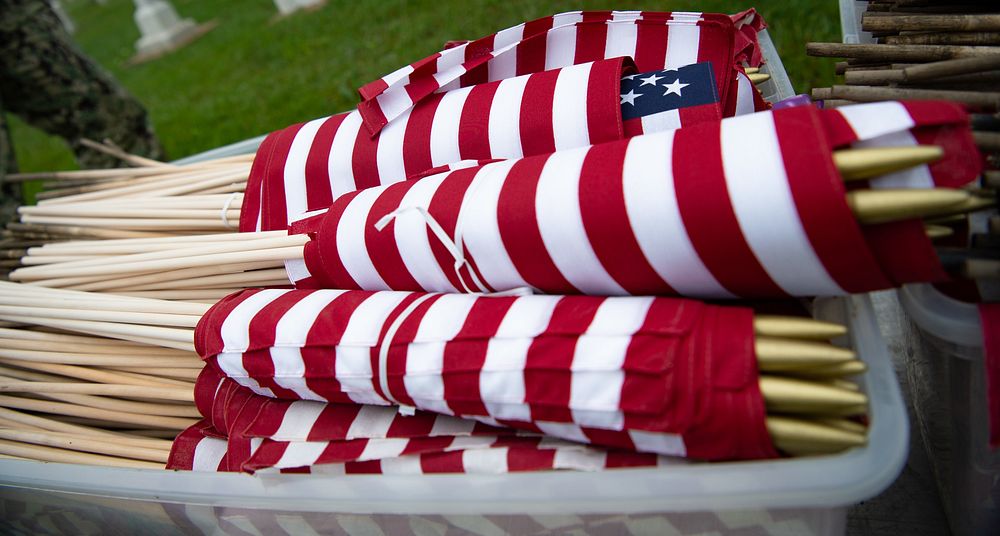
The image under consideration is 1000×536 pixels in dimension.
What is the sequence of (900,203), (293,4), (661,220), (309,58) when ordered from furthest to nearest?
(293,4)
(309,58)
(661,220)
(900,203)

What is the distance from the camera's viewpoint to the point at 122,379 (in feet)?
3.74

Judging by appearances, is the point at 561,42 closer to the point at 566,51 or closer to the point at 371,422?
the point at 566,51

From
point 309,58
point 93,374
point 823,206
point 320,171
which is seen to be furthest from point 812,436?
point 309,58

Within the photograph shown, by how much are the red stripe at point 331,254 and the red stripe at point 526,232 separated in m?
0.26

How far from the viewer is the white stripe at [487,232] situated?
2.67ft

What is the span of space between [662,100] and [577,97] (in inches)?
4.5

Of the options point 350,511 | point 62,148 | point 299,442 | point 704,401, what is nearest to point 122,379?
point 299,442

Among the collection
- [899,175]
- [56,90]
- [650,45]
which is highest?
[56,90]

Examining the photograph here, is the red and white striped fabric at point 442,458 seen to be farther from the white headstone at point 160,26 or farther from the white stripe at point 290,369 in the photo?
the white headstone at point 160,26

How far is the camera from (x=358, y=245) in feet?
3.04

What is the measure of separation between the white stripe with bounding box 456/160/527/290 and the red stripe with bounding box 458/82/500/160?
0.65ft

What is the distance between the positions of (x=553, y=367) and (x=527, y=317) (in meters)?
0.07

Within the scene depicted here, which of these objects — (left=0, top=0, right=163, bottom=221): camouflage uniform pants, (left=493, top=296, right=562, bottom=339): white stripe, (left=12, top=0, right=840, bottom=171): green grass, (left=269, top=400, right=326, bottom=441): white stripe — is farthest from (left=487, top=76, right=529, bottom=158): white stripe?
(left=0, top=0, right=163, bottom=221): camouflage uniform pants

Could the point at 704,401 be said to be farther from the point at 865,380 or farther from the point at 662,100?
the point at 662,100
